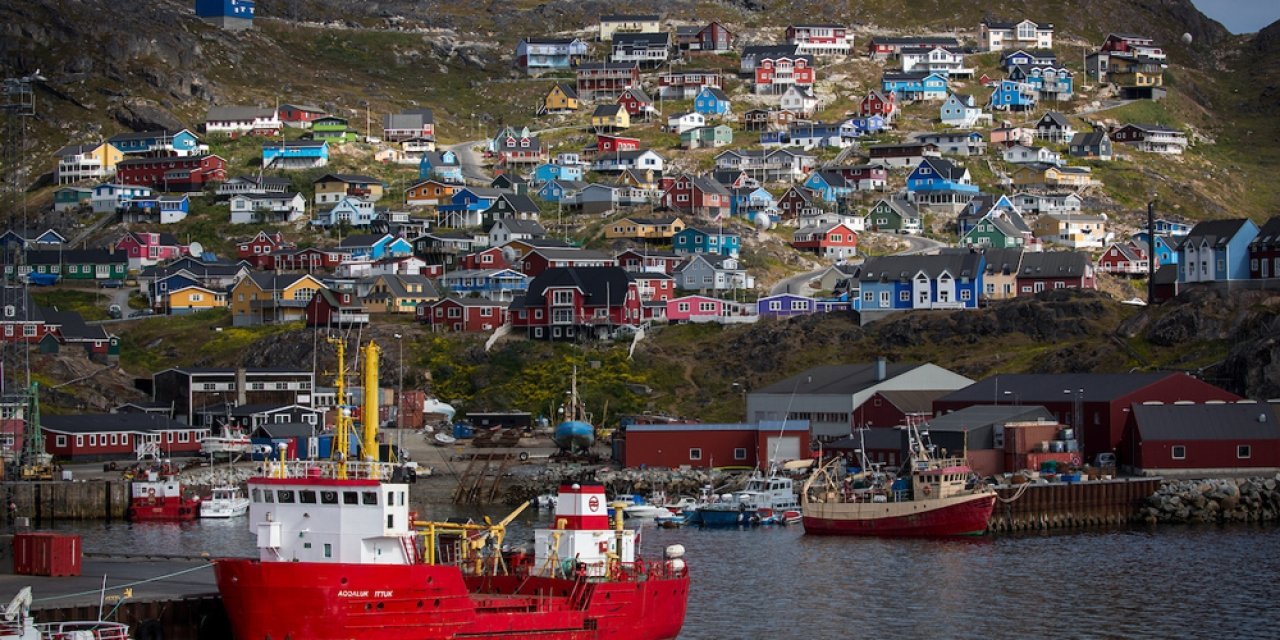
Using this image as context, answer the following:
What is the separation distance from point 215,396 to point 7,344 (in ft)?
35.1

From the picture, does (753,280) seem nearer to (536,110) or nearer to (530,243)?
(530,243)

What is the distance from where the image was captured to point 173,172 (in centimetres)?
13850

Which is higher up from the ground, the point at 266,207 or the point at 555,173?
the point at 555,173

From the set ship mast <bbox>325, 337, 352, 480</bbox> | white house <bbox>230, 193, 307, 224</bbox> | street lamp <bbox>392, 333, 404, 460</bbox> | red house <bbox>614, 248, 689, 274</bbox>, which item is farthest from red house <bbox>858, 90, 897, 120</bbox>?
ship mast <bbox>325, 337, 352, 480</bbox>

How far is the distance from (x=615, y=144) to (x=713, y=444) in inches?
2569

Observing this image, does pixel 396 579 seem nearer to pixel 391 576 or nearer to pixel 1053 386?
pixel 391 576

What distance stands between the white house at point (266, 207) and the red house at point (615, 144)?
25.0 meters

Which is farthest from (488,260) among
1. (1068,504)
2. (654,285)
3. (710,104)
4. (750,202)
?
(1068,504)

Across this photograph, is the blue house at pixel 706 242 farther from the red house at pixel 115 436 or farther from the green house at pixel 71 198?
the green house at pixel 71 198

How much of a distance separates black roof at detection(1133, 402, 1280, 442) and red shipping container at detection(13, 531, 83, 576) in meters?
44.7


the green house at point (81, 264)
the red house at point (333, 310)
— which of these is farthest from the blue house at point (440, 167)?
the red house at point (333, 310)

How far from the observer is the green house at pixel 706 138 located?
147 metres

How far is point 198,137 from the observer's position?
146 m

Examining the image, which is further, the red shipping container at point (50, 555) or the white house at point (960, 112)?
the white house at point (960, 112)
